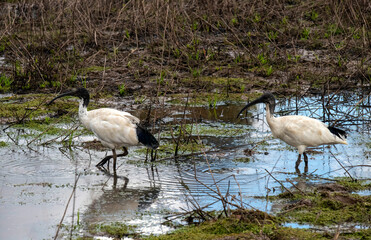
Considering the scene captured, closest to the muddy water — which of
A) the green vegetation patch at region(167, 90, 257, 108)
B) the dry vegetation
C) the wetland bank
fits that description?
the wetland bank

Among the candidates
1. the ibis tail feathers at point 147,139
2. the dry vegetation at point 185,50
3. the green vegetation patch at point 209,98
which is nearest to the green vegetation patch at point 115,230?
the ibis tail feathers at point 147,139

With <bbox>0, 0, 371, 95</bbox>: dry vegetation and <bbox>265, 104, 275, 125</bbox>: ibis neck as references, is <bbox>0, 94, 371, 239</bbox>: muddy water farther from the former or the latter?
<bbox>0, 0, 371, 95</bbox>: dry vegetation

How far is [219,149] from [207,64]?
15.0ft

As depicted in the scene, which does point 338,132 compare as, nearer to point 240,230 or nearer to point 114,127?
point 114,127

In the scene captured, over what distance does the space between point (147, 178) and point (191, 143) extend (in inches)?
58.9

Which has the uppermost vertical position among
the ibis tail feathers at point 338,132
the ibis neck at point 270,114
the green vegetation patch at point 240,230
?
the ibis neck at point 270,114

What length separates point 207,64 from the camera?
12.0m

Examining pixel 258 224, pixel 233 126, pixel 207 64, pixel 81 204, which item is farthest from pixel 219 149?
pixel 207 64

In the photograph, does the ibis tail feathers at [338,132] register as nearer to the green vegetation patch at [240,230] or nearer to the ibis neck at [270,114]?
the ibis neck at [270,114]

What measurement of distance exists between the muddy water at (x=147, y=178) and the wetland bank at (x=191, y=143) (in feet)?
0.07

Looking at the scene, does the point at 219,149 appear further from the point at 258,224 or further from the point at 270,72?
the point at 270,72

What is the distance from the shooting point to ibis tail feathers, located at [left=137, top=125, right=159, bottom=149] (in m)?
6.84

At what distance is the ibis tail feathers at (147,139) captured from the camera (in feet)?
22.4

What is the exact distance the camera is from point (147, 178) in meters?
6.55
